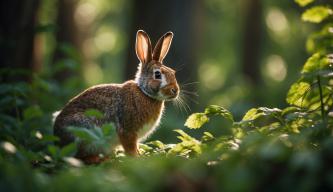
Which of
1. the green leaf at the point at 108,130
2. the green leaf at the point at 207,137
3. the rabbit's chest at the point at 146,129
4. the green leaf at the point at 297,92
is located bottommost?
the green leaf at the point at 207,137

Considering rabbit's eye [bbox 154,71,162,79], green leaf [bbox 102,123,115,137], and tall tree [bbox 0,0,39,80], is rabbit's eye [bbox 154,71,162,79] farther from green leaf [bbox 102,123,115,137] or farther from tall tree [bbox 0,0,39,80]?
green leaf [bbox 102,123,115,137]

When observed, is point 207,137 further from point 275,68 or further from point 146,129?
point 275,68

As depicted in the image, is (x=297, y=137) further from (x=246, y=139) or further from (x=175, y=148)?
(x=175, y=148)

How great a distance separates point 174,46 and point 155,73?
8505mm

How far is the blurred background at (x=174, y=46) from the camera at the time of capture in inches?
387

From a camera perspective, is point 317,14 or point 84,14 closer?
point 317,14

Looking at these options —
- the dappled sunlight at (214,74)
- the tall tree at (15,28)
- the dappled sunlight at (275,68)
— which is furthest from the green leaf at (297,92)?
the dappled sunlight at (214,74)

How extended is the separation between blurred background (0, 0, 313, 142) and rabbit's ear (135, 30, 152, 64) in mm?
853

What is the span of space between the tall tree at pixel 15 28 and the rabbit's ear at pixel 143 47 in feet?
6.74

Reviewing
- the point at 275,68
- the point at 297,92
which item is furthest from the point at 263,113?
the point at 275,68

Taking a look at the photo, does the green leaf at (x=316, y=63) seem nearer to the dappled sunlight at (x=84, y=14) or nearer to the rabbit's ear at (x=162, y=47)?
the rabbit's ear at (x=162, y=47)

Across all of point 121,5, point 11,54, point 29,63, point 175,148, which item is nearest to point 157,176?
point 175,148

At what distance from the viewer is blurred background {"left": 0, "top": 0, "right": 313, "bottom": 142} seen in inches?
387

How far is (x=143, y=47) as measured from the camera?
320 inches
